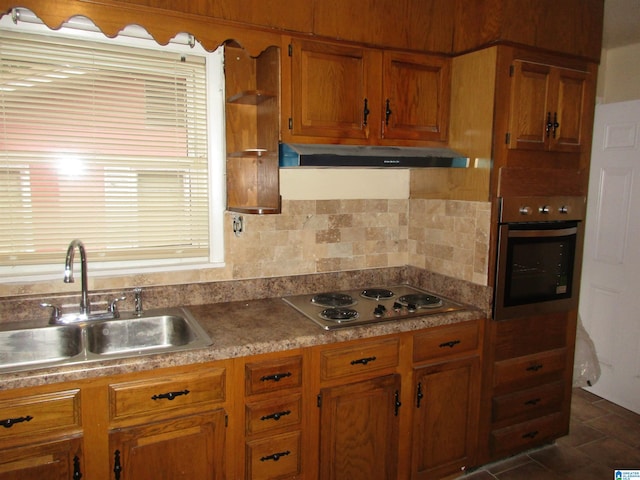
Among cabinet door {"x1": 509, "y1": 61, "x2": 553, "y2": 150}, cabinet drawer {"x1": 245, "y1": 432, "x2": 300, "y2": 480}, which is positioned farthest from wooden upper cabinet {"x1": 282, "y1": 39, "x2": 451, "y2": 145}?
cabinet drawer {"x1": 245, "y1": 432, "x2": 300, "y2": 480}

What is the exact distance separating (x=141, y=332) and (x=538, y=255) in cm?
211

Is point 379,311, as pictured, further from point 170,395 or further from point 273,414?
point 170,395

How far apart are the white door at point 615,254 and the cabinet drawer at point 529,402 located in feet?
2.77

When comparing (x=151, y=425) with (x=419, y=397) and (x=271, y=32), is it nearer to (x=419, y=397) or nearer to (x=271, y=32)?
(x=419, y=397)

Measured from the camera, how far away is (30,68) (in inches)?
80.4

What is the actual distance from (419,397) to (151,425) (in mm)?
1260

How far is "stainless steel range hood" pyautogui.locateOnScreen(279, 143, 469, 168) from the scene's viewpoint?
210cm

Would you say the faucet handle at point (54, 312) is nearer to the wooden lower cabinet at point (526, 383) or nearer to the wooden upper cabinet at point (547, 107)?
the wooden lower cabinet at point (526, 383)

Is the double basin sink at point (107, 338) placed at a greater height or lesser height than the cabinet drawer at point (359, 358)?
greater

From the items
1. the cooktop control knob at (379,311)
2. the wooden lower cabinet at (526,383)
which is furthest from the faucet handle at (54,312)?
the wooden lower cabinet at (526,383)

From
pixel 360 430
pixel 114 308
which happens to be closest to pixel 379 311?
pixel 360 430

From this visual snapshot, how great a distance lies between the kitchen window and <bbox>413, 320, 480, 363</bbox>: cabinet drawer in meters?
1.14

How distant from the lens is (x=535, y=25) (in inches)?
93.1

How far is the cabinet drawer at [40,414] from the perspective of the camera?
1.56 metres
